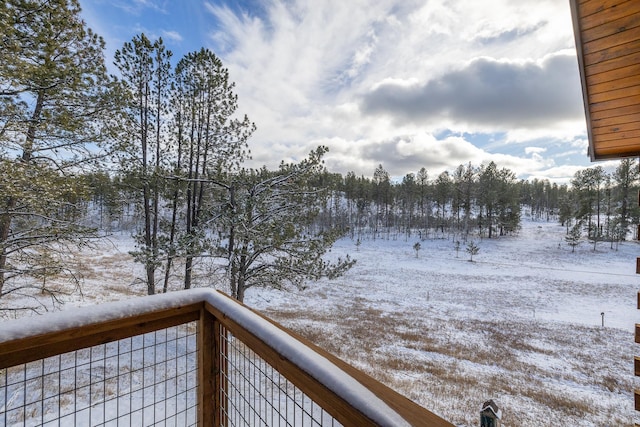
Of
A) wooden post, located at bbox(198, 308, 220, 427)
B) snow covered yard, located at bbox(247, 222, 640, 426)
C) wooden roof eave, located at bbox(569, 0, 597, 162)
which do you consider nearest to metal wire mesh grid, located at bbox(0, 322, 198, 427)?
wooden post, located at bbox(198, 308, 220, 427)

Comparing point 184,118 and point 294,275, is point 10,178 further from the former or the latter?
point 294,275

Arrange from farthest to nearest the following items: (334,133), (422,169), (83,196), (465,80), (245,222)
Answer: (422,169) < (334,133) < (465,80) < (245,222) < (83,196)

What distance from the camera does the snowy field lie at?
6.12 metres

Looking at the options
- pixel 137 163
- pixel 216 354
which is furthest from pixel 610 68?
pixel 137 163

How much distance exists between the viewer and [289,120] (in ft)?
29.5

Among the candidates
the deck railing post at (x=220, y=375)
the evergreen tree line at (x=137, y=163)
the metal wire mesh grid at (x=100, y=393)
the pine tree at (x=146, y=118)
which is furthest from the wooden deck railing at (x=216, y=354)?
the pine tree at (x=146, y=118)

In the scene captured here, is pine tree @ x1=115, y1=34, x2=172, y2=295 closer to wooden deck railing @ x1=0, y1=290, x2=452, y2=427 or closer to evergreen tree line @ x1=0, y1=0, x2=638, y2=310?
evergreen tree line @ x1=0, y1=0, x2=638, y2=310

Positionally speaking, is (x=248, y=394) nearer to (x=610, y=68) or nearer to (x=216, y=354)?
(x=216, y=354)

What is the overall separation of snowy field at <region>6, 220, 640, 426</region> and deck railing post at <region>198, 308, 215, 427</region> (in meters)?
4.88

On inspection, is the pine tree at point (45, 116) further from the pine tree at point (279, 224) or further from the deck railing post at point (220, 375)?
the deck railing post at point (220, 375)

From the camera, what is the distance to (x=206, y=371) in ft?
4.54

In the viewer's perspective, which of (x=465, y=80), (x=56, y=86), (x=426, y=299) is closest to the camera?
(x=56, y=86)

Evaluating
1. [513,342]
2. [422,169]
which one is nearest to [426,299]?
[513,342]

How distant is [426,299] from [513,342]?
5.07 meters
